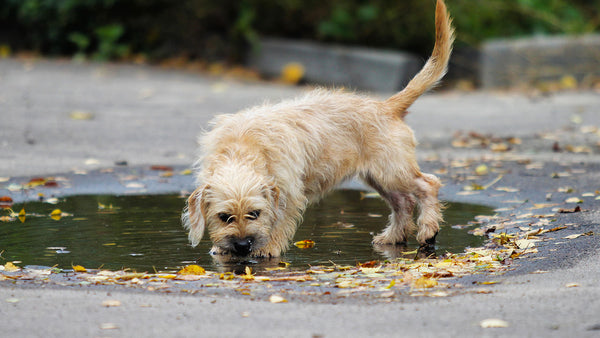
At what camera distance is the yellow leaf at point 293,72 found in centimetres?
1656

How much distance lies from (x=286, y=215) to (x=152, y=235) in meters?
1.15

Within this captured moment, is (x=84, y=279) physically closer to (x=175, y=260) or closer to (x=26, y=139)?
(x=175, y=260)

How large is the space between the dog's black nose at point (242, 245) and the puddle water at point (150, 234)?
0.67 ft

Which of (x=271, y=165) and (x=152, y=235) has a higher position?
(x=271, y=165)

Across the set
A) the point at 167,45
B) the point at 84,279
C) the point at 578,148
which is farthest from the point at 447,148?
the point at 167,45

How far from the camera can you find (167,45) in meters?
18.1

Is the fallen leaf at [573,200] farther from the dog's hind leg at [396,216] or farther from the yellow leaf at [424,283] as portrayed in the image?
the yellow leaf at [424,283]

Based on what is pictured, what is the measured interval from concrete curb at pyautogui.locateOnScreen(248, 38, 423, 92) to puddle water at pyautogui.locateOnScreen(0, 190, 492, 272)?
7664mm

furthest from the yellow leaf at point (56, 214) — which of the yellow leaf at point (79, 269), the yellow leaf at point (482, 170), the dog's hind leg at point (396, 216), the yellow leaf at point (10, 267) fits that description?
the yellow leaf at point (482, 170)

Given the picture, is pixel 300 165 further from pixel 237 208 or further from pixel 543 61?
pixel 543 61

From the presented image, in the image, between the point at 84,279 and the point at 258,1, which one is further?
the point at 258,1

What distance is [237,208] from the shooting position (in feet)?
17.8

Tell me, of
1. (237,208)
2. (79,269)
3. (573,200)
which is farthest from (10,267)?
(573,200)

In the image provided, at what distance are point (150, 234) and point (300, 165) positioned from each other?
4.32 feet
